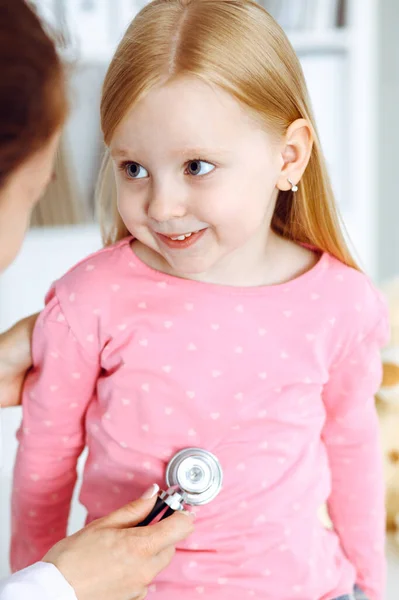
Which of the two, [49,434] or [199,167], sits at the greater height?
[199,167]

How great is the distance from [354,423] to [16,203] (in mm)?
583

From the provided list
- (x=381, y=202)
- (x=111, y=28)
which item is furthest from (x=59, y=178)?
(x=381, y=202)

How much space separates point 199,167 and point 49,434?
15.4 inches

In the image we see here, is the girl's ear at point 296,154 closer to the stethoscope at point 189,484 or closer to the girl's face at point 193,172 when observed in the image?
the girl's face at point 193,172

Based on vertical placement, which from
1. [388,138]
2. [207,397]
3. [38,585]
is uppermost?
[388,138]

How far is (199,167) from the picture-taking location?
3.00 feet

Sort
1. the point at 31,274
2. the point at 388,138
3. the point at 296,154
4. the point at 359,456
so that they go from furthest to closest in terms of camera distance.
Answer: the point at 388,138, the point at 31,274, the point at 359,456, the point at 296,154

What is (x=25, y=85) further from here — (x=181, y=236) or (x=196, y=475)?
(x=196, y=475)

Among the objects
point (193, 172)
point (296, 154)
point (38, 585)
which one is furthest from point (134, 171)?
point (38, 585)

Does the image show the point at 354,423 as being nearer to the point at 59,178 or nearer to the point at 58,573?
the point at 58,573

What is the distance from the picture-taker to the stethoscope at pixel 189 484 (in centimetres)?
95

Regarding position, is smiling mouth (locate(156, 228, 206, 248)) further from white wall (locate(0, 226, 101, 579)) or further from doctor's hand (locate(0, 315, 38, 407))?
white wall (locate(0, 226, 101, 579))

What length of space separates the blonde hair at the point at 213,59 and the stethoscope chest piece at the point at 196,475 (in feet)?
1.23

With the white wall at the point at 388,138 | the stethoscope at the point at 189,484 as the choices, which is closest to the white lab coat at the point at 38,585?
the stethoscope at the point at 189,484
